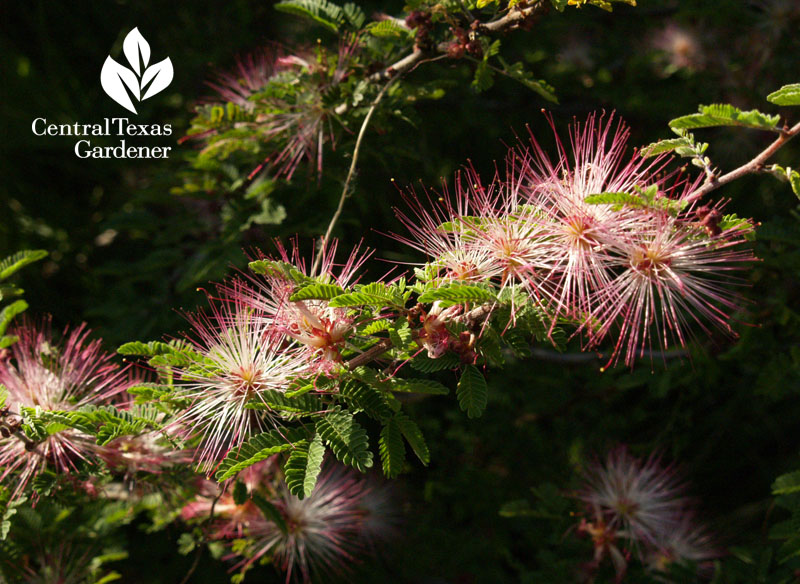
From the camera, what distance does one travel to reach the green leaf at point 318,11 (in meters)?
3.02

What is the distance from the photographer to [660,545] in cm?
332

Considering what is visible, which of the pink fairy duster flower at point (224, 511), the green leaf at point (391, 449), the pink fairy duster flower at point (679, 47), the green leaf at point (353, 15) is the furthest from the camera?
the pink fairy duster flower at point (679, 47)

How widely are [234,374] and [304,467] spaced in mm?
402

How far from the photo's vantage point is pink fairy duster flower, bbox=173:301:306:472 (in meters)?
2.11

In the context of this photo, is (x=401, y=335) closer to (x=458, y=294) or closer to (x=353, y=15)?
(x=458, y=294)

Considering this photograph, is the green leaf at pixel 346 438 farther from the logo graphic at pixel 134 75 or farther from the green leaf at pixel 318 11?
the logo graphic at pixel 134 75

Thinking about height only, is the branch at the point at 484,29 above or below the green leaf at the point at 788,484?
above

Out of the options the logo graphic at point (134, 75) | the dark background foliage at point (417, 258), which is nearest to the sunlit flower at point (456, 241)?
the dark background foliage at point (417, 258)

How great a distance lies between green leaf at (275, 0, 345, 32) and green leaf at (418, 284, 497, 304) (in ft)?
5.75

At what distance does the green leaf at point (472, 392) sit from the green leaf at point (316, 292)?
494 mm

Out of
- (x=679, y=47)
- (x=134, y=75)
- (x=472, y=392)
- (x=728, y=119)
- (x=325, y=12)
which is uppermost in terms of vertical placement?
(x=679, y=47)

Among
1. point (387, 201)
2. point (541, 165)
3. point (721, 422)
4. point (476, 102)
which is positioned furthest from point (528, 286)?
point (721, 422)

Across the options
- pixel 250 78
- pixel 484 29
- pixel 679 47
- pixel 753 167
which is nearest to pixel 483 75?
pixel 484 29

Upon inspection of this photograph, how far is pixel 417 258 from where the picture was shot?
411cm
